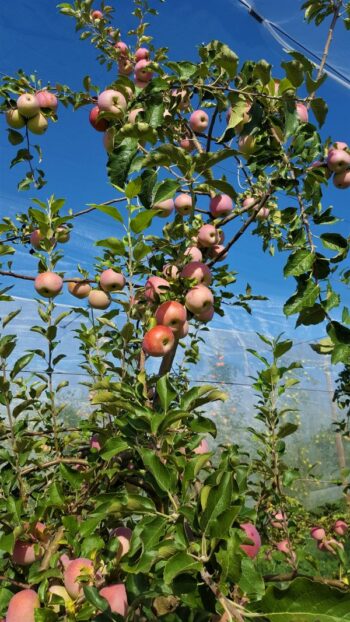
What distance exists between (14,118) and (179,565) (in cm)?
144

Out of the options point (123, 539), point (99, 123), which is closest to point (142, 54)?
point (99, 123)

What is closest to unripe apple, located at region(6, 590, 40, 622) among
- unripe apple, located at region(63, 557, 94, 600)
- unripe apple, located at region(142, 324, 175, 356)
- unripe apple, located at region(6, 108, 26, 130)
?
unripe apple, located at region(63, 557, 94, 600)

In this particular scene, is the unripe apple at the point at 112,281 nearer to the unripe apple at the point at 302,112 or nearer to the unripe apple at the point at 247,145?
the unripe apple at the point at 247,145

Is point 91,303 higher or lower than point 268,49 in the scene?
lower

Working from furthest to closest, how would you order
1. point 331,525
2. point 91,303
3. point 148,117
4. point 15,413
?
point 331,525 < point 91,303 < point 15,413 < point 148,117

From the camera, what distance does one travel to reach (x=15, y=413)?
1129mm

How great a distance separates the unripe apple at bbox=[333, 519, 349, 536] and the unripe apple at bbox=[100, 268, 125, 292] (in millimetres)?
Answer: 1726

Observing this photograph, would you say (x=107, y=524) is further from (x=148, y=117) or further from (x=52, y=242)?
(x=148, y=117)

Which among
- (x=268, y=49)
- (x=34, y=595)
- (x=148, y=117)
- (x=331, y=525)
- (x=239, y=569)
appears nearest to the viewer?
(x=239, y=569)

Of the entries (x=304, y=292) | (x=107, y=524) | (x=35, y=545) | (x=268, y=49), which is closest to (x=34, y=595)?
(x=35, y=545)

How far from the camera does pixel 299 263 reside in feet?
2.85

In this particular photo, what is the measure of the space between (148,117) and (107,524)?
2.67 ft

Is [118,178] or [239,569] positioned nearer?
[239,569]

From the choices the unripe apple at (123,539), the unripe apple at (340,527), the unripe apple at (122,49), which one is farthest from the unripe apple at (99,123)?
the unripe apple at (340,527)
